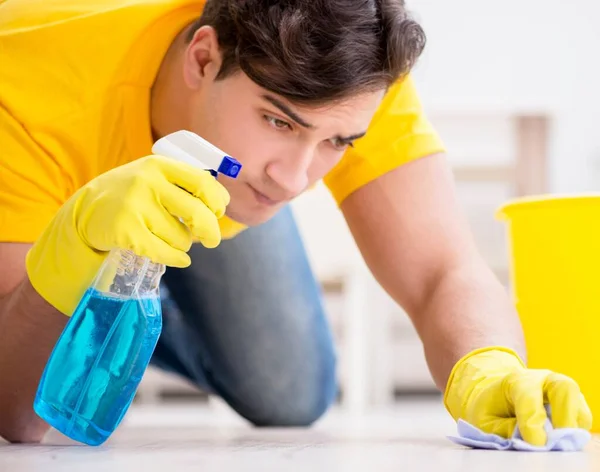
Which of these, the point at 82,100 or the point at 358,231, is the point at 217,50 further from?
the point at 358,231

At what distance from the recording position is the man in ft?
2.96

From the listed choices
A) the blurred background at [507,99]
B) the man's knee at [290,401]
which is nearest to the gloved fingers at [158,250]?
the man's knee at [290,401]

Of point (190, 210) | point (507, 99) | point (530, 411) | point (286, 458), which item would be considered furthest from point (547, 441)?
point (507, 99)

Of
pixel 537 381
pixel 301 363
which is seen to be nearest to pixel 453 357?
pixel 537 381

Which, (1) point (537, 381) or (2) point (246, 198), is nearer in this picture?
(1) point (537, 381)

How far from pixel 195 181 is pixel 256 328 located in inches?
35.0

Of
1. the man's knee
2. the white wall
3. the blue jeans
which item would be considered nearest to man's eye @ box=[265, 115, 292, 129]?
the blue jeans

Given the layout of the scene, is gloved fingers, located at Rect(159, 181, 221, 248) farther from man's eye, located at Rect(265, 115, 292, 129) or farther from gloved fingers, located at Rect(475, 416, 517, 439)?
gloved fingers, located at Rect(475, 416, 517, 439)

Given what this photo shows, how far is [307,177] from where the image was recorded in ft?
3.70

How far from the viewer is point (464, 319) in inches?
45.9

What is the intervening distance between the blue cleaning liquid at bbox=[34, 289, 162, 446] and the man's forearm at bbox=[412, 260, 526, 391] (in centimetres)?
44

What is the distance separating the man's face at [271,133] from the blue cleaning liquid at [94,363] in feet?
0.86

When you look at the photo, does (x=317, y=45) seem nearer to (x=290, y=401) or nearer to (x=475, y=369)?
(x=475, y=369)

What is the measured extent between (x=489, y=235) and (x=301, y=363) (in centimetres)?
230
